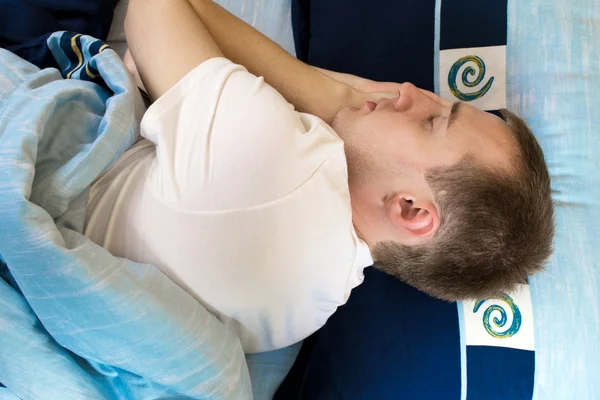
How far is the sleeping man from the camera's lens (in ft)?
2.49

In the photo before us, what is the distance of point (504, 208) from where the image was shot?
2.72 ft

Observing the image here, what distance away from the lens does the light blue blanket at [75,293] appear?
0.66 m

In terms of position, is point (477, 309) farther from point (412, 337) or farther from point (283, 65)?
point (283, 65)

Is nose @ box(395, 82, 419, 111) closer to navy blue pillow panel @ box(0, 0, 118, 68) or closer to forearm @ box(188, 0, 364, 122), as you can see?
forearm @ box(188, 0, 364, 122)

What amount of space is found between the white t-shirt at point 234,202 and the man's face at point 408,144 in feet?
0.24

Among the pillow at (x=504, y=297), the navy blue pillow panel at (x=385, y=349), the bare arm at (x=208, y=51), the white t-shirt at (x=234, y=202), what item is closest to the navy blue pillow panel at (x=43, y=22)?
the bare arm at (x=208, y=51)

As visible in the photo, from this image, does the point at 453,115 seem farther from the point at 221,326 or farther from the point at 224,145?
the point at 221,326

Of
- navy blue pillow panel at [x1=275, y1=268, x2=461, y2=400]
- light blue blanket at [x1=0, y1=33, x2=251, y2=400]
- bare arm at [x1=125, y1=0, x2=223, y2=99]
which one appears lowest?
navy blue pillow panel at [x1=275, y1=268, x2=461, y2=400]

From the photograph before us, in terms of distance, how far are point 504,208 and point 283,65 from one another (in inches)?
20.8

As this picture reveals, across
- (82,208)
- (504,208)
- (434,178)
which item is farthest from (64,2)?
(504,208)

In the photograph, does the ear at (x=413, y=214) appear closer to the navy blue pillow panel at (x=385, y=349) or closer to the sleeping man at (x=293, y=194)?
the sleeping man at (x=293, y=194)

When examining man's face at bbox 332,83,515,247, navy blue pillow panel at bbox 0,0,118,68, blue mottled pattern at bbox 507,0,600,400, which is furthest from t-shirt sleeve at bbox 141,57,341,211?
blue mottled pattern at bbox 507,0,600,400

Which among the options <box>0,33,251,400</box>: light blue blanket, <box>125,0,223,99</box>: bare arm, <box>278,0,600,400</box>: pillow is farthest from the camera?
<box>278,0,600,400</box>: pillow

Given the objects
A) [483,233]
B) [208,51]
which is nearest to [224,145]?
[208,51]
